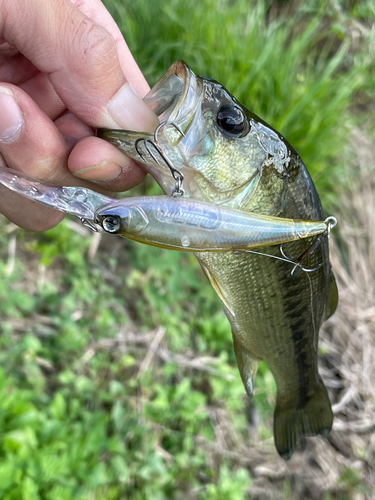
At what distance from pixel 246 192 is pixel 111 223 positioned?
1.55 ft

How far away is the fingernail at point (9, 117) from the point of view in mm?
1051

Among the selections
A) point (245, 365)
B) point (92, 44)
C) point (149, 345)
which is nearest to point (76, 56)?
point (92, 44)

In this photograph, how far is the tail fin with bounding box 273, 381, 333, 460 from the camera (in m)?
1.60

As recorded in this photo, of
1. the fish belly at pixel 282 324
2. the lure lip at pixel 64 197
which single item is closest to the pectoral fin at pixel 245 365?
the fish belly at pixel 282 324

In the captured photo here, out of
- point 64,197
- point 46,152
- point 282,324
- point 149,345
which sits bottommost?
point 149,345

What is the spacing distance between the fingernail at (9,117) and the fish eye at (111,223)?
1.61ft

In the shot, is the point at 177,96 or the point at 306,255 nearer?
the point at 177,96

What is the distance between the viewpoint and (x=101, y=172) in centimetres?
116

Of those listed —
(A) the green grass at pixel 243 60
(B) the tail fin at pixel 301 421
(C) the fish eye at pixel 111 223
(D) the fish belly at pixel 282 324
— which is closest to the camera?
(C) the fish eye at pixel 111 223

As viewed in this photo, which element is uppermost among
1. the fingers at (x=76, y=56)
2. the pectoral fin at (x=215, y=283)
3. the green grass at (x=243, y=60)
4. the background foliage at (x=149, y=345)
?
the fingers at (x=76, y=56)

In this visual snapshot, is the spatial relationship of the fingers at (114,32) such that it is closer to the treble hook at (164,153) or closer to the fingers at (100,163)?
the fingers at (100,163)

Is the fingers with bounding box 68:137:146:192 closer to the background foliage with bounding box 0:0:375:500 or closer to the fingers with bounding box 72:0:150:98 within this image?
the fingers with bounding box 72:0:150:98

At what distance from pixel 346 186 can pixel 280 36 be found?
154cm

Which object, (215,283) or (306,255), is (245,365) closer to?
(215,283)
